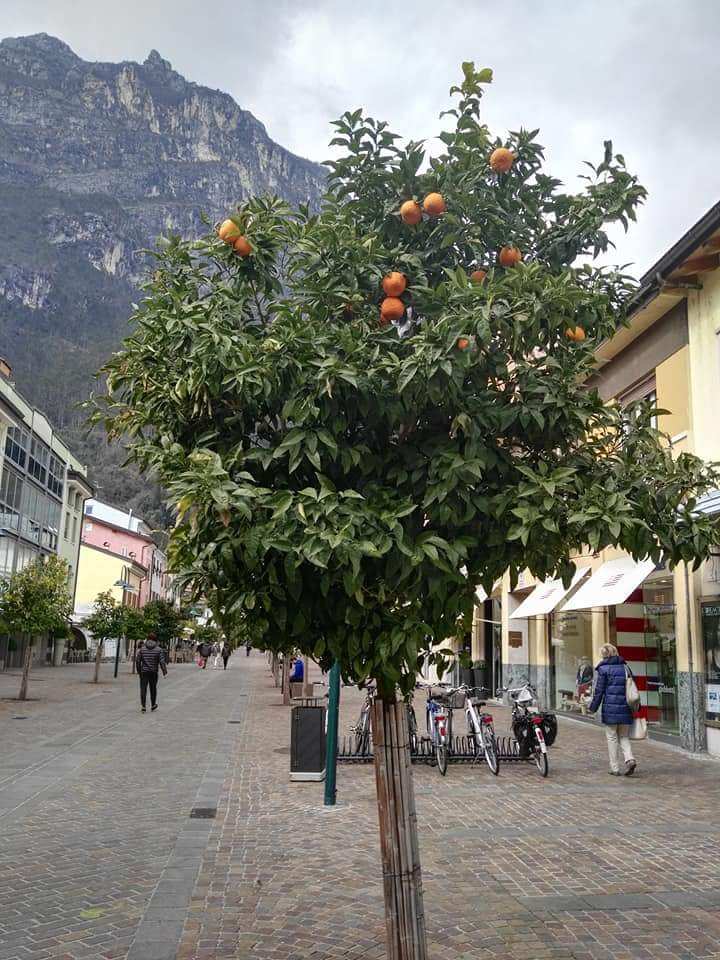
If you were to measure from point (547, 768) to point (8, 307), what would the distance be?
588ft

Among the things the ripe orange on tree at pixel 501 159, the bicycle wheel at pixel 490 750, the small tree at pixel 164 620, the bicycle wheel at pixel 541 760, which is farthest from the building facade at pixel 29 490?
the ripe orange on tree at pixel 501 159

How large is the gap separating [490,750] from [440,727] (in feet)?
2.56

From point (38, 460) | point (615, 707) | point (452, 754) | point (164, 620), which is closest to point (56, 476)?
point (38, 460)

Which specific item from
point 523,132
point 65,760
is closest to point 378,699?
point 523,132

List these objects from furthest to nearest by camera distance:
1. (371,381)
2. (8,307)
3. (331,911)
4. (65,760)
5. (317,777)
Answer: (8,307)
(65,760)
(317,777)
(331,911)
(371,381)

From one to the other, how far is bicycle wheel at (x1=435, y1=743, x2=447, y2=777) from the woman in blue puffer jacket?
2.14m

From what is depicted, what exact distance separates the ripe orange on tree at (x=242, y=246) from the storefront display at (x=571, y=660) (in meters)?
17.3

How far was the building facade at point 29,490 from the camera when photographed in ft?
132

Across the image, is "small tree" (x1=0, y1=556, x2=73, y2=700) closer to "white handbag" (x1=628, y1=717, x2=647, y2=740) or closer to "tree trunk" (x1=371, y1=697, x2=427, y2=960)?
"white handbag" (x1=628, y1=717, x2=647, y2=740)

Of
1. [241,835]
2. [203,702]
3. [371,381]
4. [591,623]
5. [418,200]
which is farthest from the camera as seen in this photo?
[203,702]

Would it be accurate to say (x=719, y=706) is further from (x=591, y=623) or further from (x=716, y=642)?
(x=591, y=623)

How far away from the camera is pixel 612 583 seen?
15461 millimetres

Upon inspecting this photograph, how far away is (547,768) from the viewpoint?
12.3 m

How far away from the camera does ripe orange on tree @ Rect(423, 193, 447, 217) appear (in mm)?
4027
